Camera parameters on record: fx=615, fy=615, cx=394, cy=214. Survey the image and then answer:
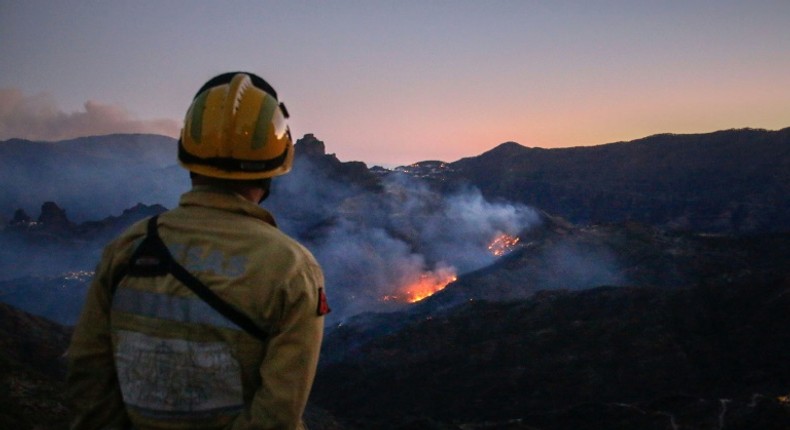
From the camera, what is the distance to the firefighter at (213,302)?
208 centimetres

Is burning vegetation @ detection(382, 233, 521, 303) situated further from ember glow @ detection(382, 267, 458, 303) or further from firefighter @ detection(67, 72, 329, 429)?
firefighter @ detection(67, 72, 329, 429)

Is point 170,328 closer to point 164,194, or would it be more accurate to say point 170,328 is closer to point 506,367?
point 506,367

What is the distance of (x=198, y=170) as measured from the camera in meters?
2.32

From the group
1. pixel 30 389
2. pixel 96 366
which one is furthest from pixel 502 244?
pixel 96 366

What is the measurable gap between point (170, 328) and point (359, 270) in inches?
2243

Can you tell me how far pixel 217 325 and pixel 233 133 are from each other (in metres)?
0.71

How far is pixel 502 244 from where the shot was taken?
67000 mm

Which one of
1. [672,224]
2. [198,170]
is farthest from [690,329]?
[672,224]

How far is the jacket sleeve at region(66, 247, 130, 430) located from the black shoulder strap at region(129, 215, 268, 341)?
0.21 meters

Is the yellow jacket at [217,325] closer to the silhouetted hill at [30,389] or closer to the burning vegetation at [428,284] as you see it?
the silhouetted hill at [30,389]

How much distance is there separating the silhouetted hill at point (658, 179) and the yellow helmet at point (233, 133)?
7504cm

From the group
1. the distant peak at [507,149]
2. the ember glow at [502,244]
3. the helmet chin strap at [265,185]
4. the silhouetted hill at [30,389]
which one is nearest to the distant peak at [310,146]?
the ember glow at [502,244]

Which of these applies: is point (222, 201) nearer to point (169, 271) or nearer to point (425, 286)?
point (169, 271)

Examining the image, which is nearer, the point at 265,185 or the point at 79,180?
the point at 265,185
